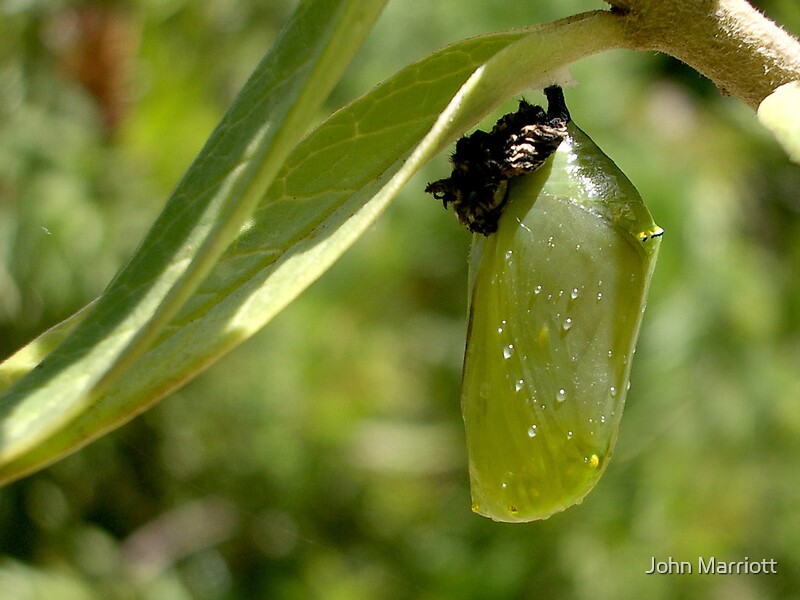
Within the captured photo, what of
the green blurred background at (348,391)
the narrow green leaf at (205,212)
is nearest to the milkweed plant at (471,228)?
the narrow green leaf at (205,212)

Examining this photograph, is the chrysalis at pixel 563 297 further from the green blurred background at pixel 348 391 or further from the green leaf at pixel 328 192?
the green blurred background at pixel 348 391

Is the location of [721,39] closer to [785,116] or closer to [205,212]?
[785,116]

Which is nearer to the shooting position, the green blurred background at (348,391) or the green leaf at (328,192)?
the green leaf at (328,192)

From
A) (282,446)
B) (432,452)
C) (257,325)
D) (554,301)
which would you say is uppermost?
(257,325)

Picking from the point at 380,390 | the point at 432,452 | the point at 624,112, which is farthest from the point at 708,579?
the point at 624,112

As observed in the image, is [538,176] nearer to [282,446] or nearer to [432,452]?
[282,446]
